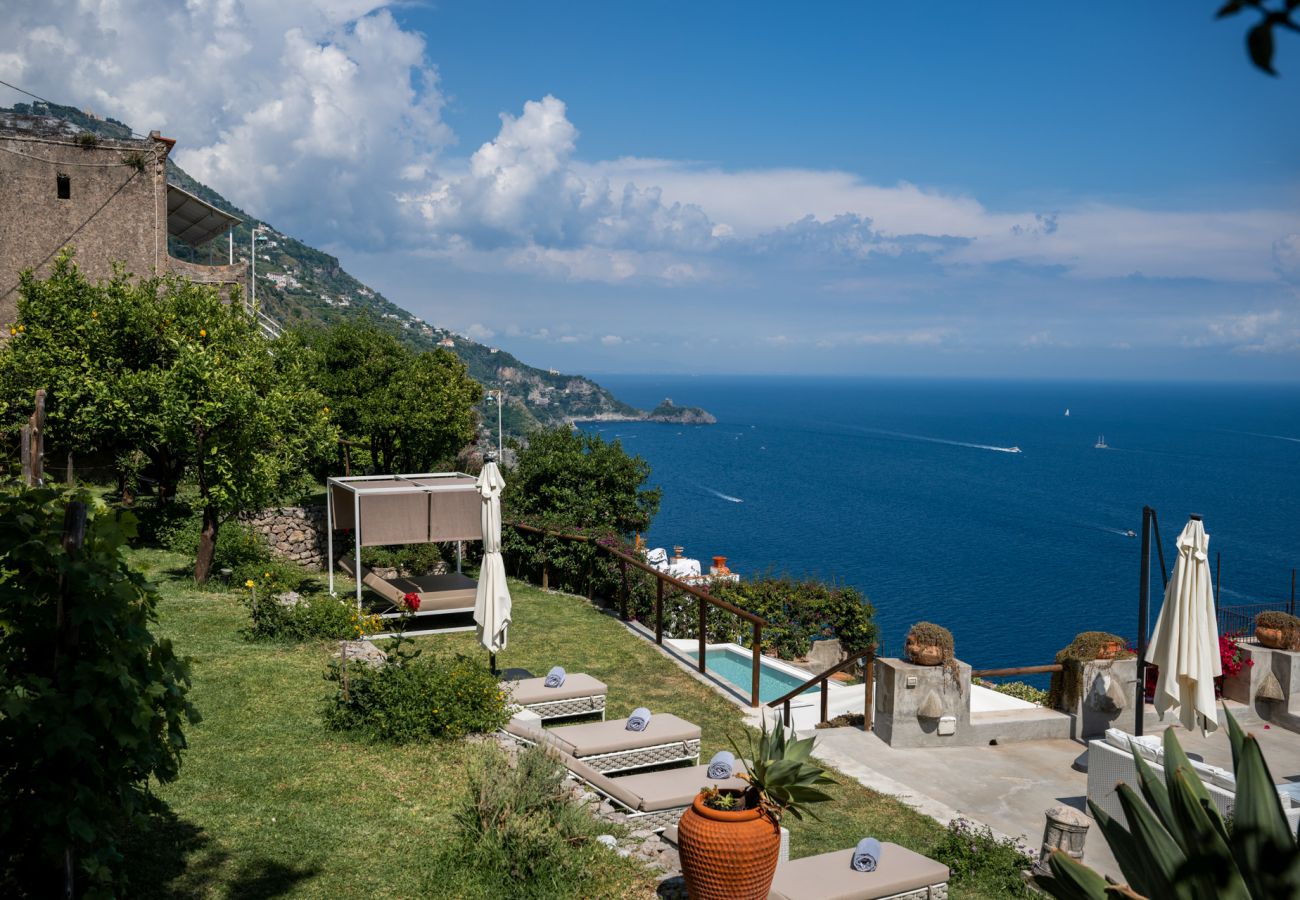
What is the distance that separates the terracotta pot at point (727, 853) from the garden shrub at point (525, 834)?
2.97 ft

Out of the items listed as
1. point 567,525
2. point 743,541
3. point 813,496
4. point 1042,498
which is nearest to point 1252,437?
point 1042,498

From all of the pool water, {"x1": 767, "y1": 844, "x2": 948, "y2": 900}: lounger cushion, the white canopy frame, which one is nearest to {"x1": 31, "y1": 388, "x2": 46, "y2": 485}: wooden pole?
{"x1": 767, "y1": 844, "x2": 948, "y2": 900}: lounger cushion

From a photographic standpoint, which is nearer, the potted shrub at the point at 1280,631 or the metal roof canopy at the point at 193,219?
the potted shrub at the point at 1280,631

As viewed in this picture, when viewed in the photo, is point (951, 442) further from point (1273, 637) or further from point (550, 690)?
point (550, 690)

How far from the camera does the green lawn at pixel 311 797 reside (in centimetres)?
641

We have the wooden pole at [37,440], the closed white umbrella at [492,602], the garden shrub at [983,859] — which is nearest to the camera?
the wooden pole at [37,440]

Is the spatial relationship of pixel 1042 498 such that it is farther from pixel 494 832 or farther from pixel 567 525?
pixel 494 832

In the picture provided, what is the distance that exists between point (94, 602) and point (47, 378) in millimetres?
16516

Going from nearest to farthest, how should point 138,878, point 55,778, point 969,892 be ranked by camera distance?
point 55,778 < point 138,878 < point 969,892

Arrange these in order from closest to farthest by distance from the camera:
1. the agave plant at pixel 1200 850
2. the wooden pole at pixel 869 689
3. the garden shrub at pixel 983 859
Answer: the agave plant at pixel 1200 850 → the garden shrub at pixel 983 859 → the wooden pole at pixel 869 689

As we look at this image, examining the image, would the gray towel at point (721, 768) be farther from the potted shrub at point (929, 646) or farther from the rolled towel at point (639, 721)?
the potted shrub at point (929, 646)

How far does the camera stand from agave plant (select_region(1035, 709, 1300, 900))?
102 inches

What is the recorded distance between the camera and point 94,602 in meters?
4.48

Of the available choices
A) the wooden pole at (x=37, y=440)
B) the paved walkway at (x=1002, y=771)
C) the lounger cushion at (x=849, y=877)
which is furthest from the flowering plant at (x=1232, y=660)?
the wooden pole at (x=37, y=440)
